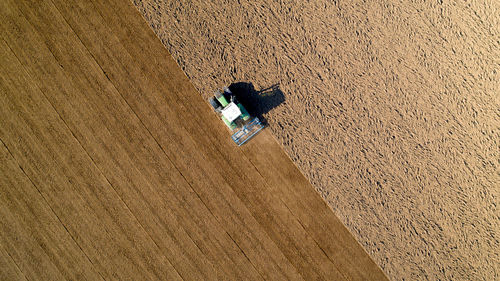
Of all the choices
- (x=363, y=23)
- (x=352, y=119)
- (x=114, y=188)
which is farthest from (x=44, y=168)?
(x=363, y=23)

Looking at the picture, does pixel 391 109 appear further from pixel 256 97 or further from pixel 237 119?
pixel 237 119

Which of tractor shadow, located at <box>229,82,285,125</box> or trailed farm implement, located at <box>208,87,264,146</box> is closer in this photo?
trailed farm implement, located at <box>208,87,264,146</box>

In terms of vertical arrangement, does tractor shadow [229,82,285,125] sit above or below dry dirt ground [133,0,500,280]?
above

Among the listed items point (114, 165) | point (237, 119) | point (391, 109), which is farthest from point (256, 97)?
point (114, 165)

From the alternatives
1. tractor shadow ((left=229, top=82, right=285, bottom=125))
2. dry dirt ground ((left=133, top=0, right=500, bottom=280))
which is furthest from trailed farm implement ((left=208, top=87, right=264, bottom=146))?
dry dirt ground ((left=133, top=0, right=500, bottom=280))

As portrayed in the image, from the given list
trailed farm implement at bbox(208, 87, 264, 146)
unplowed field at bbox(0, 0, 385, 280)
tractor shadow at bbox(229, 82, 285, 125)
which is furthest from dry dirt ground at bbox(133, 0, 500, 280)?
unplowed field at bbox(0, 0, 385, 280)

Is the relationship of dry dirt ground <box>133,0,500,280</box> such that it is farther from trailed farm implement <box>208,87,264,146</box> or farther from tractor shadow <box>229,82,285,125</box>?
trailed farm implement <box>208,87,264,146</box>

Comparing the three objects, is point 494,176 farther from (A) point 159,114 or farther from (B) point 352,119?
(A) point 159,114
